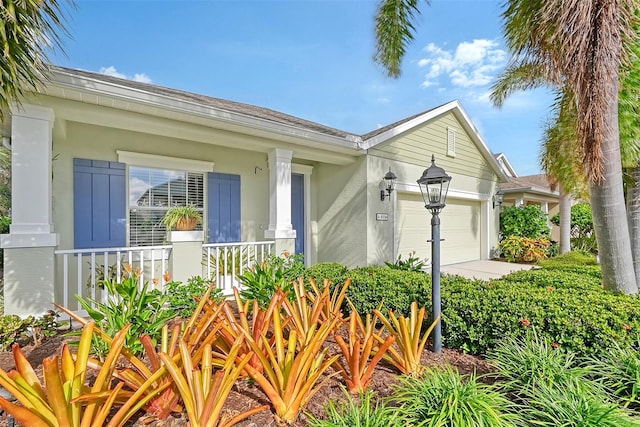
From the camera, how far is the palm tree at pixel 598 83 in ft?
12.0

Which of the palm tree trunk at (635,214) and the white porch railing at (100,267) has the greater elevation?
the palm tree trunk at (635,214)

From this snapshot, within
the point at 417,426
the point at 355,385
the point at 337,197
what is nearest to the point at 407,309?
the point at 355,385

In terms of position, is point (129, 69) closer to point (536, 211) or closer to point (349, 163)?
point (349, 163)

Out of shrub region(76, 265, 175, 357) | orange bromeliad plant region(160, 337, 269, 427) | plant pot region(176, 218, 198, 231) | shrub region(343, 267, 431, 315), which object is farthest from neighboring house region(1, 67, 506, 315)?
orange bromeliad plant region(160, 337, 269, 427)

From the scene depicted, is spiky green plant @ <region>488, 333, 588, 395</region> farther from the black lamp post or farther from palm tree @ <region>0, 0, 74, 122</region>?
palm tree @ <region>0, 0, 74, 122</region>

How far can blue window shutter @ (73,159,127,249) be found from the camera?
18.7 ft

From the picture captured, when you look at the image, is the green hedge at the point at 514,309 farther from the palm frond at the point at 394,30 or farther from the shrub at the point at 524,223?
the shrub at the point at 524,223

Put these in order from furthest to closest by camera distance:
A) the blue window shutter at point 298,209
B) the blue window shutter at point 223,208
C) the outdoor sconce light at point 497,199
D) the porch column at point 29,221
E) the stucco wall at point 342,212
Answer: the outdoor sconce light at point 497,199 → the blue window shutter at point 298,209 → the stucco wall at point 342,212 → the blue window shutter at point 223,208 → the porch column at point 29,221

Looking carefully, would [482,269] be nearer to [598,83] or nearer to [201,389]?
[598,83]

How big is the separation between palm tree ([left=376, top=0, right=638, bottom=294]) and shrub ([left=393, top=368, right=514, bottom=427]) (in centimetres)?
294

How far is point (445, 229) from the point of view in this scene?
34.6 feet

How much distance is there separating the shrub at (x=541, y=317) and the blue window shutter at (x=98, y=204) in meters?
5.97

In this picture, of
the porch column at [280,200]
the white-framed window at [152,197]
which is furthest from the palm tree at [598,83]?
the white-framed window at [152,197]

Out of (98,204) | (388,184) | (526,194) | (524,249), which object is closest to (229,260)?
(98,204)
